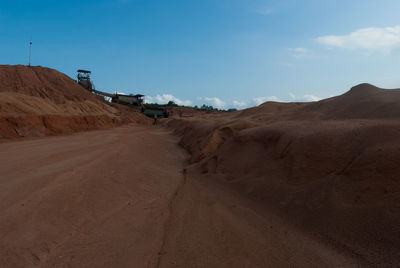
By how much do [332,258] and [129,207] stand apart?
98.1 inches

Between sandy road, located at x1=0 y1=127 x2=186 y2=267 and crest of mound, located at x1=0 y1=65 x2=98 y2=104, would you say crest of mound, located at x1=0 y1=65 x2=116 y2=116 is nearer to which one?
crest of mound, located at x1=0 y1=65 x2=98 y2=104

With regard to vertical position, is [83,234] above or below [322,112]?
below

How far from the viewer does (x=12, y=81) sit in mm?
21156

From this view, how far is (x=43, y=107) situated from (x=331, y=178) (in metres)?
16.5

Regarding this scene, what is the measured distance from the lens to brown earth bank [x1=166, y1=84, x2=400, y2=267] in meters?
2.26

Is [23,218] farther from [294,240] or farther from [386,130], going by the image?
[386,130]

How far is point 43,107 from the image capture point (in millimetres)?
14648

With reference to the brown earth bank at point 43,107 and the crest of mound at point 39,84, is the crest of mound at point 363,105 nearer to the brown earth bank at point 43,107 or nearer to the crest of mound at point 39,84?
the brown earth bank at point 43,107

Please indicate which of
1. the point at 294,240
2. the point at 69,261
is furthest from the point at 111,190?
the point at 294,240

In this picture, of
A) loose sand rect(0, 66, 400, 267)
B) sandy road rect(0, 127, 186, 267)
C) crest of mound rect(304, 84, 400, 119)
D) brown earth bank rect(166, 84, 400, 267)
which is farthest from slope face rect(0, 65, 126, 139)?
crest of mound rect(304, 84, 400, 119)

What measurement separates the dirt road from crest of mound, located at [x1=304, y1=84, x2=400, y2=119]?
382 centimetres

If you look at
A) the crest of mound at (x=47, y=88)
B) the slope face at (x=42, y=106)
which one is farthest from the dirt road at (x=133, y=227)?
the crest of mound at (x=47, y=88)

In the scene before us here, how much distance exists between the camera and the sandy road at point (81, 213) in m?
2.18

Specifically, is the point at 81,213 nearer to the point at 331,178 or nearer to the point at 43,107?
the point at 331,178
